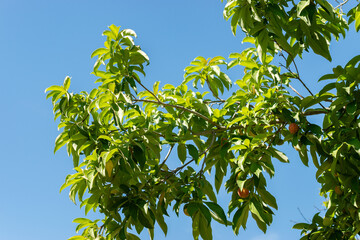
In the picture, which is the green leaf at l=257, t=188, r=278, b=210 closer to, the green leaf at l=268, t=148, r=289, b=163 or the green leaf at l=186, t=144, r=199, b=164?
the green leaf at l=268, t=148, r=289, b=163

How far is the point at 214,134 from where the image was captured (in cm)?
291

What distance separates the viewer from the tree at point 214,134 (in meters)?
2.55

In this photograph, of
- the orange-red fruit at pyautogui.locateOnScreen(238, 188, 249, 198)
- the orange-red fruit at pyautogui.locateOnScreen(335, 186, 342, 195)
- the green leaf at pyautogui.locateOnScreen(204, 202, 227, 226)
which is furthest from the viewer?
the orange-red fruit at pyautogui.locateOnScreen(335, 186, 342, 195)

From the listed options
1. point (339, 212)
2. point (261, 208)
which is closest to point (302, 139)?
point (261, 208)

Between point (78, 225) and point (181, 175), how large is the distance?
30.8 inches

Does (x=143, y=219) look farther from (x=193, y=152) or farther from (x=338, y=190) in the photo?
(x=338, y=190)

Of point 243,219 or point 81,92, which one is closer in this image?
point 243,219

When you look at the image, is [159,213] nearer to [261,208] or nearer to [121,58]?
[261,208]

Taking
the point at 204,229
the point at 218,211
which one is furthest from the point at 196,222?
the point at 218,211

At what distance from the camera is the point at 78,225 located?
2990mm

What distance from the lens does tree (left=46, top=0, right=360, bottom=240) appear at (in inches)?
100

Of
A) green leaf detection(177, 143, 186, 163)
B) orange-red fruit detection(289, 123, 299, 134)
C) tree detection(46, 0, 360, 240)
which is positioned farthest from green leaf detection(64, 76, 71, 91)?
orange-red fruit detection(289, 123, 299, 134)

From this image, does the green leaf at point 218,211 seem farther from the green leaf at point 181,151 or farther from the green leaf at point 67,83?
the green leaf at point 67,83

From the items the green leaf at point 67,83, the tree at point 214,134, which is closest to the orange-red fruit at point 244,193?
the tree at point 214,134
